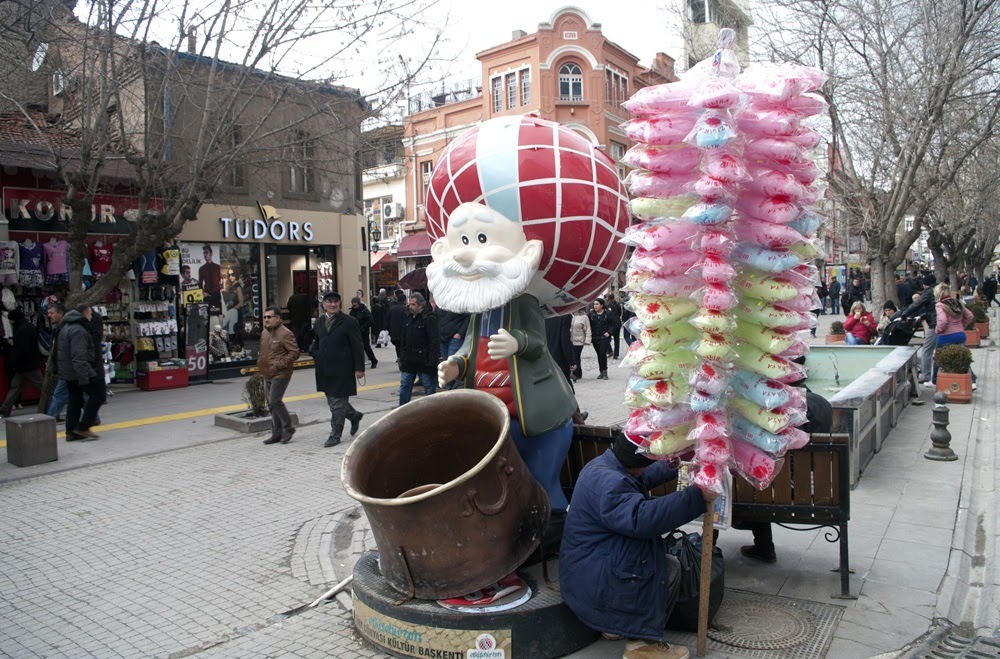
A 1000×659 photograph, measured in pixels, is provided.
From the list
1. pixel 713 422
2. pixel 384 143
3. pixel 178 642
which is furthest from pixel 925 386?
pixel 178 642

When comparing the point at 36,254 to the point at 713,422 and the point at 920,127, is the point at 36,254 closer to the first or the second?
the point at 713,422

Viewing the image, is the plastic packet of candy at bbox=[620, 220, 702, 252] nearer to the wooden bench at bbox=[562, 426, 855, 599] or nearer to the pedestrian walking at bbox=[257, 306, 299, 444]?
the wooden bench at bbox=[562, 426, 855, 599]

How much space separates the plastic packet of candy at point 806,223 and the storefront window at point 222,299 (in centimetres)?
1489

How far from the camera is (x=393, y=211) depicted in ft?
142

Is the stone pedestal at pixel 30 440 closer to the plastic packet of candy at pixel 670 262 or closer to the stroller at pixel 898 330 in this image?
the plastic packet of candy at pixel 670 262

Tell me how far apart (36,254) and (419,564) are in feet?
40.6

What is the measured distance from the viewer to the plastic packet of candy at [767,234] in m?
3.43

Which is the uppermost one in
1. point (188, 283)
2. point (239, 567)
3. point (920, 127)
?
point (920, 127)

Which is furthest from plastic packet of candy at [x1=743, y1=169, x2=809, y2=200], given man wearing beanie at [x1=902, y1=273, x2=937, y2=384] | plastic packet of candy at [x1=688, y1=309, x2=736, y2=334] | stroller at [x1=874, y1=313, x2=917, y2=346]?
stroller at [x1=874, y1=313, x2=917, y2=346]

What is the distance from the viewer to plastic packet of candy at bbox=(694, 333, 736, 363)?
3428 mm

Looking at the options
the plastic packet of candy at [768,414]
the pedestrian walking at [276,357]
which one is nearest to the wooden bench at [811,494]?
the plastic packet of candy at [768,414]

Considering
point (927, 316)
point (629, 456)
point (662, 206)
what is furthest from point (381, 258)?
point (662, 206)

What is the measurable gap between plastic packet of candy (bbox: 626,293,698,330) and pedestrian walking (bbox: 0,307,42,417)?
1189 cm

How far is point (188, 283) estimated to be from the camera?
16297 millimetres
